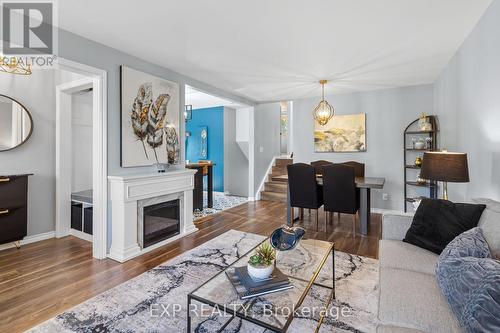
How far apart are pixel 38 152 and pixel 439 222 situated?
4606 millimetres

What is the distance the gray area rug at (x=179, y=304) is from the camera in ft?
5.60

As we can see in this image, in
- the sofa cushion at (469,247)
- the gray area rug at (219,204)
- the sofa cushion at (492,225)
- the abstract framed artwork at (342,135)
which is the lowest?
the gray area rug at (219,204)

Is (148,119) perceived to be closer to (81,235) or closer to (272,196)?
(81,235)

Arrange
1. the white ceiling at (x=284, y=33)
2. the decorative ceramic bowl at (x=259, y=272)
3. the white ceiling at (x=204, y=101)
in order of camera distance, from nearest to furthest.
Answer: the decorative ceramic bowl at (x=259, y=272) → the white ceiling at (x=284, y=33) → the white ceiling at (x=204, y=101)

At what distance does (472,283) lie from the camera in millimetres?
1071

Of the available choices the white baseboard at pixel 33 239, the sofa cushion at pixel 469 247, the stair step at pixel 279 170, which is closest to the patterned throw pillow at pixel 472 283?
the sofa cushion at pixel 469 247

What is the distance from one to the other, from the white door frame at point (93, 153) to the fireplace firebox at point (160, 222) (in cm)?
45

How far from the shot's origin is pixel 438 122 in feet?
13.9

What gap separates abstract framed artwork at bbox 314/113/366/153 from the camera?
512 centimetres

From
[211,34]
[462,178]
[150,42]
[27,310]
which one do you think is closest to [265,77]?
[211,34]

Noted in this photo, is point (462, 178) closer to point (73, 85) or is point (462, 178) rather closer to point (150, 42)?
point (150, 42)

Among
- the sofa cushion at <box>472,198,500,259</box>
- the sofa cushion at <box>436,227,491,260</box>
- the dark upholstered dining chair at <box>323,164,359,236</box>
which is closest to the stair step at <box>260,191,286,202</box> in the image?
the dark upholstered dining chair at <box>323,164,359,236</box>

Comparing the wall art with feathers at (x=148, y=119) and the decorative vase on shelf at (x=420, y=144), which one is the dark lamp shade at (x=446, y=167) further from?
the wall art with feathers at (x=148, y=119)

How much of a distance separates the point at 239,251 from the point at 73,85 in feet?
10.0
